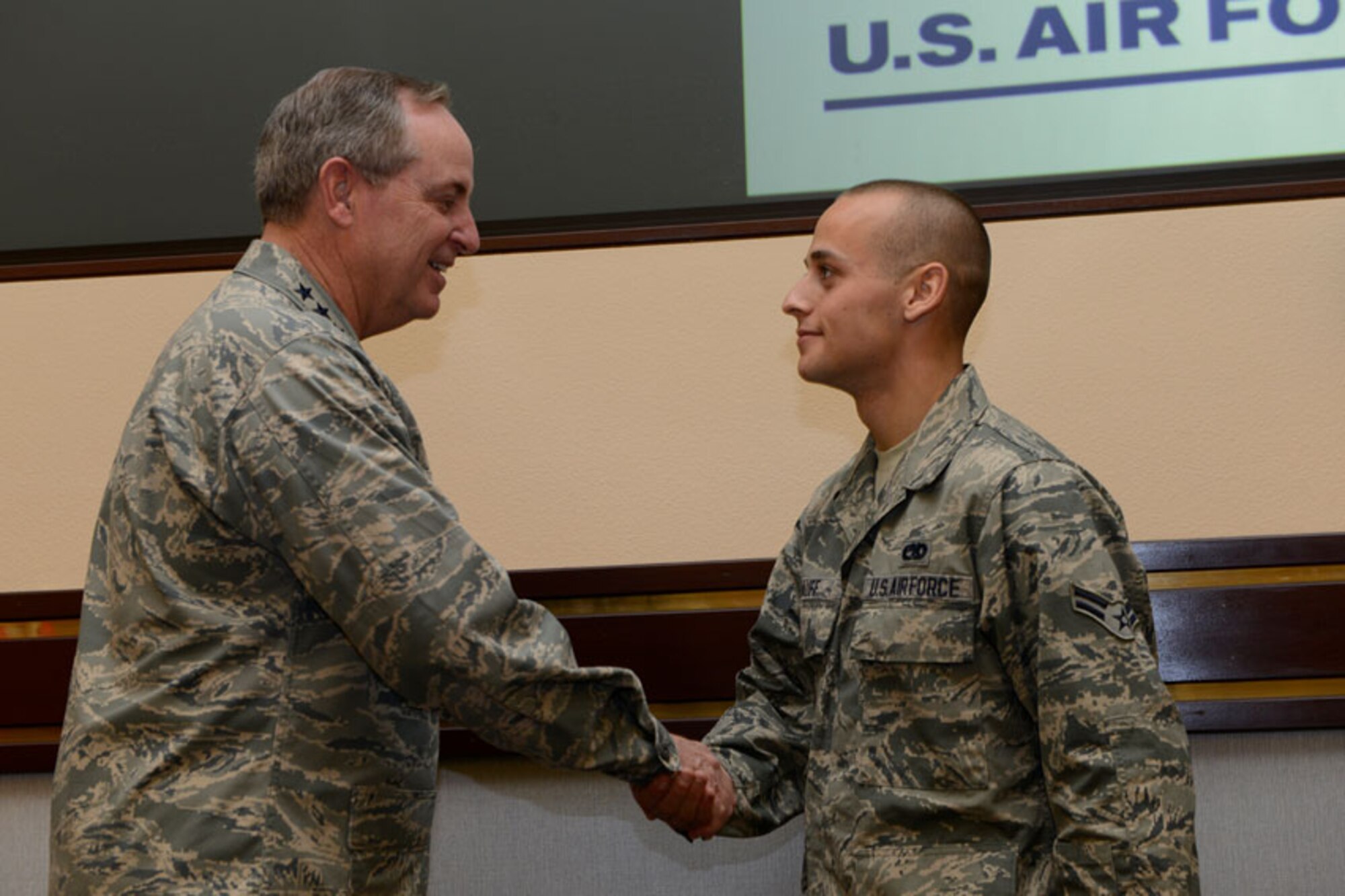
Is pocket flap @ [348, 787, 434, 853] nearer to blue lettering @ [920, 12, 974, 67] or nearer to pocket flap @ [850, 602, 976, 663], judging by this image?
pocket flap @ [850, 602, 976, 663]

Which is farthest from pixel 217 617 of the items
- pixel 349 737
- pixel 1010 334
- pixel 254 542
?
pixel 1010 334

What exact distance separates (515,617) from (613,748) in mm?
218

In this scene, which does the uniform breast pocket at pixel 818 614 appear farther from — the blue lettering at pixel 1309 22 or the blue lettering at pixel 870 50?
the blue lettering at pixel 1309 22

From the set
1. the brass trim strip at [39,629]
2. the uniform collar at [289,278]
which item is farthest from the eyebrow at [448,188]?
the brass trim strip at [39,629]

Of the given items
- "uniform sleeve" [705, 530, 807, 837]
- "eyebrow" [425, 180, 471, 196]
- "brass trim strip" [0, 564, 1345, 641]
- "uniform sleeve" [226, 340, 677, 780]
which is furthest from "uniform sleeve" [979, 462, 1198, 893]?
"eyebrow" [425, 180, 471, 196]

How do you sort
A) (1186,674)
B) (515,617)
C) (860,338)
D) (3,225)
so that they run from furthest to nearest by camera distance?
1. (3,225)
2. (1186,674)
3. (860,338)
4. (515,617)

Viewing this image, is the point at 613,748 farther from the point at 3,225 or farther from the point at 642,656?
the point at 3,225

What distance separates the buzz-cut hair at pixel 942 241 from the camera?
6.48ft

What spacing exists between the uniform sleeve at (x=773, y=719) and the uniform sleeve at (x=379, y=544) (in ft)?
1.45

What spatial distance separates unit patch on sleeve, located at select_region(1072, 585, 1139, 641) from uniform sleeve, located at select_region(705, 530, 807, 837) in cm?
45

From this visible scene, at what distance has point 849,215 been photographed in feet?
6.61

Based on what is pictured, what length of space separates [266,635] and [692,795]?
610mm

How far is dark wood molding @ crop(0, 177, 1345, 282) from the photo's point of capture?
7.86 feet

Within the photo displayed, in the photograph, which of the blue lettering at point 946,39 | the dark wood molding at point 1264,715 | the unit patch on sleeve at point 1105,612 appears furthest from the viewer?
the blue lettering at point 946,39
